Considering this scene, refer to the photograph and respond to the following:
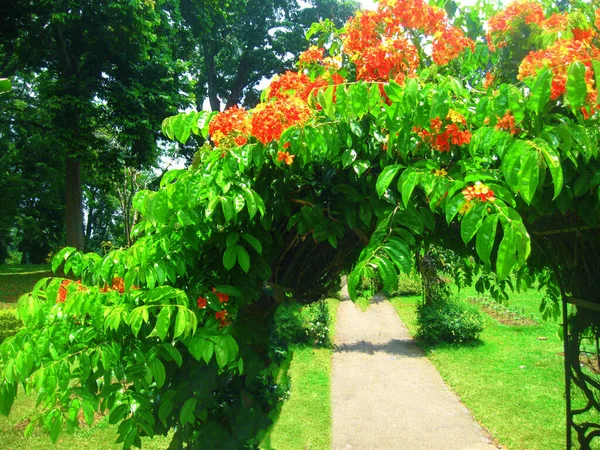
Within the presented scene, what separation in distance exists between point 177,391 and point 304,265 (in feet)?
3.30

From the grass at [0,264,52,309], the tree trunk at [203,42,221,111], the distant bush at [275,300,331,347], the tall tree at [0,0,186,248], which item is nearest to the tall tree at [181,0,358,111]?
the tree trunk at [203,42,221,111]

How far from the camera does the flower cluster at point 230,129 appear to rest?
206cm

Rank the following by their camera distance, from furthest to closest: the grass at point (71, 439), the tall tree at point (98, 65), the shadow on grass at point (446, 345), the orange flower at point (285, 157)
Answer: the tall tree at point (98, 65) < the shadow on grass at point (446, 345) < the grass at point (71, 439) < the orange flower at point (285, 157)

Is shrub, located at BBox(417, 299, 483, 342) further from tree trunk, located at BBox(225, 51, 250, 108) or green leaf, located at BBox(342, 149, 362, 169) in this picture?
tree trunk, located at BBox(225, 51, 250, 108)

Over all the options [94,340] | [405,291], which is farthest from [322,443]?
[405,291]

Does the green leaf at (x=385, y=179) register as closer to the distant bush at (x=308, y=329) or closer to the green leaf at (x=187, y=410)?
the green leaf at (x=187, y=410)

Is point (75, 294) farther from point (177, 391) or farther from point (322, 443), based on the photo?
point (322, 443)

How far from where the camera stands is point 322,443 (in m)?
5.56

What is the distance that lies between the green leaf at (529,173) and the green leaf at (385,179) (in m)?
0.44

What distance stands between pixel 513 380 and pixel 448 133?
7.31 m

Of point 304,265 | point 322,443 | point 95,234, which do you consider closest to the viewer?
point 304,265

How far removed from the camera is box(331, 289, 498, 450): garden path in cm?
563

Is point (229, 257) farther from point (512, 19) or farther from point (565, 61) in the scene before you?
point (512, 19)

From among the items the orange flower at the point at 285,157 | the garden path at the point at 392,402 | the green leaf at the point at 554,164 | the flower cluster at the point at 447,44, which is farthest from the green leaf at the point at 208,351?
the garden path at the point at 392,402
